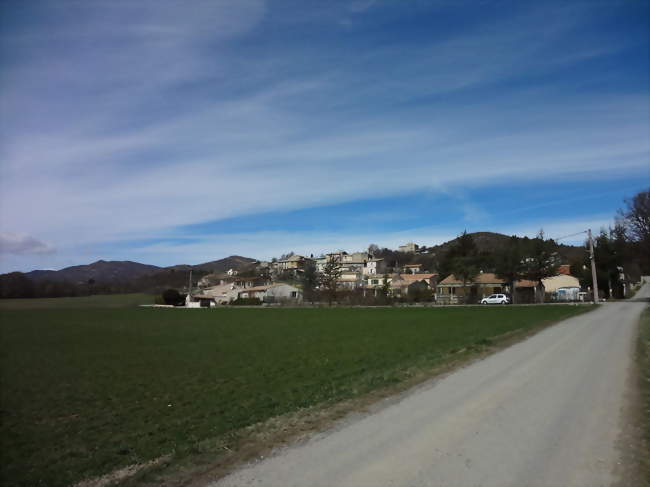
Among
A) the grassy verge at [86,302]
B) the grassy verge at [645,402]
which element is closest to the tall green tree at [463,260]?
the grassy verge at [645,402]

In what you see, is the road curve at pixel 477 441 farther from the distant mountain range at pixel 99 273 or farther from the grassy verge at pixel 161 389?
the distant mountain range at pixel 99 273

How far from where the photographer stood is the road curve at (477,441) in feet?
17.2

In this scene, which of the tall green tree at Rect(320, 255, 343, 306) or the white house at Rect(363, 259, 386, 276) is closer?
the tall green tree at Rect(320, 255, 343, 306)

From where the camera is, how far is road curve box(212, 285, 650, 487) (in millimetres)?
5254

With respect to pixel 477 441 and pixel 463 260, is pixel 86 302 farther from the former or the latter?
pixel 477 441

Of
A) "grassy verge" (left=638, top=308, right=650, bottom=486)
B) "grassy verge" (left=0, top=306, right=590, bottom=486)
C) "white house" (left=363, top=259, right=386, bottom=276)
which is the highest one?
"white house" (left=363, top=259, right=386, bottom=276)

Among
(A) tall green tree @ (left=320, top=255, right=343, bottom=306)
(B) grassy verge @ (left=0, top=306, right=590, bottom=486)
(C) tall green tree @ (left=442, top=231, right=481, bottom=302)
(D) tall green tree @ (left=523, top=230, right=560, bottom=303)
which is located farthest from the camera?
(A) tall green tree @ (left=320, top=255, right=343, bottom=306)

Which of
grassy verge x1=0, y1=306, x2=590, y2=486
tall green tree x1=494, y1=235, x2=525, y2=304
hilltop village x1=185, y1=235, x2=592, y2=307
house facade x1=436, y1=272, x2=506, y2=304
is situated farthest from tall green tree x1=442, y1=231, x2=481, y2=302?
grassy verge x1=0, y1=306, x2=590, y2=486

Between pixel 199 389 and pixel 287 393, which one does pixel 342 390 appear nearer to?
pixel 287 393

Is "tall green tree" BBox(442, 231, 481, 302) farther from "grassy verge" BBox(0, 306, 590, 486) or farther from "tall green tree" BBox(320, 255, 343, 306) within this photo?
"grassy verge" BBox(0, 306, 590, 486)

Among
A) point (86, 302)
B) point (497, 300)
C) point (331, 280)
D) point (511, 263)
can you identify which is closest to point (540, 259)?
point (511, 263)

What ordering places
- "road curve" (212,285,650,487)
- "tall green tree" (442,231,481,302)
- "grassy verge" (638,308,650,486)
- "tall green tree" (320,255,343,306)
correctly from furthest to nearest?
"tall green tree" (320,255,343,306) → "tall green tree" (442,231,481,302) → "grassy verge" (638,308,650,486) → "road curve" (212,285,650,487)

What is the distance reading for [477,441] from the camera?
6398mm

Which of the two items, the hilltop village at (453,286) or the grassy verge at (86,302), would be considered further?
the hilltop village at (453,286)
